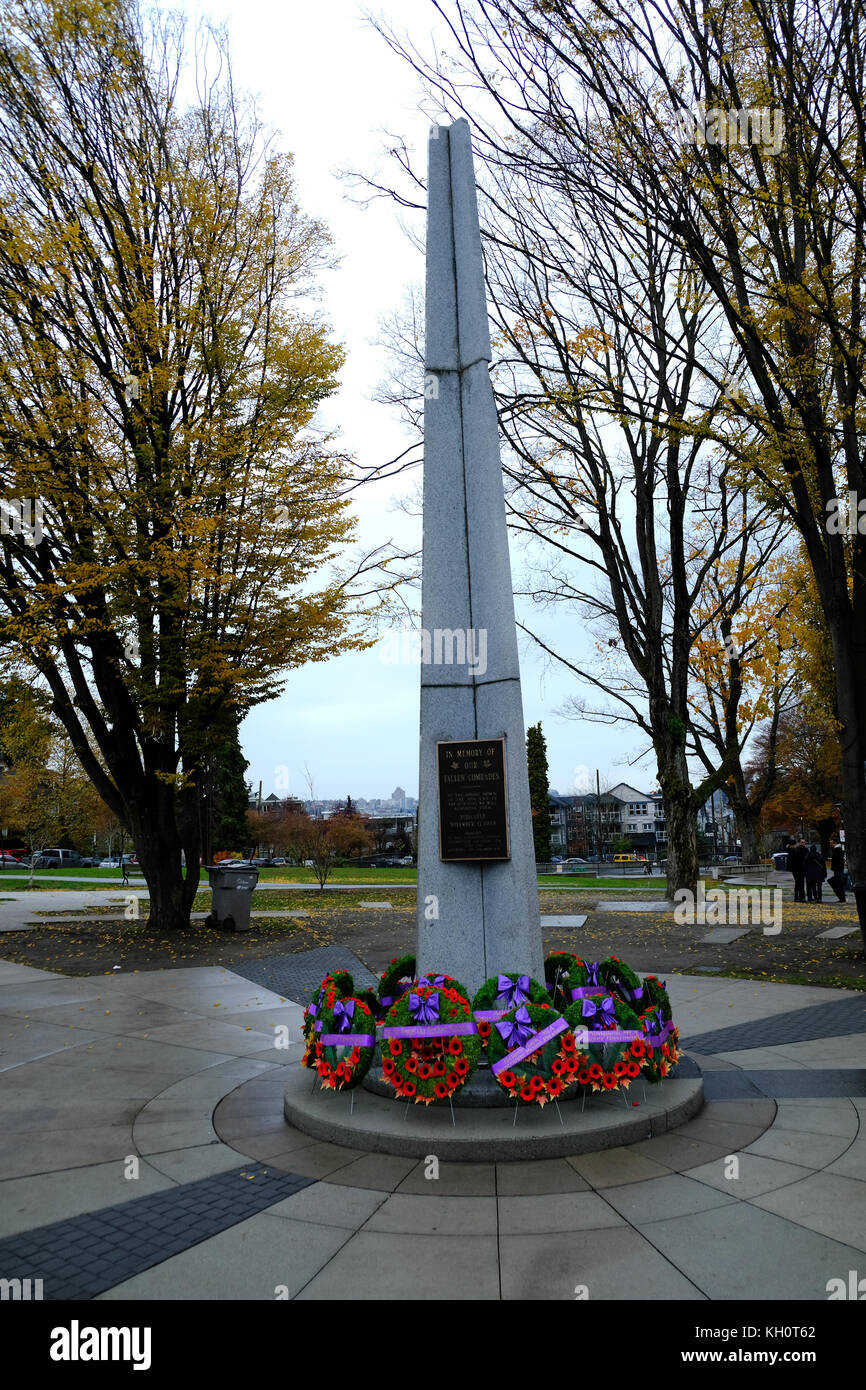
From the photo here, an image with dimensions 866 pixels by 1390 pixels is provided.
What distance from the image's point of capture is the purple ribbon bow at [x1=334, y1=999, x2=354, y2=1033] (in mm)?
5426

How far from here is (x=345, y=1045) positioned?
5.36m

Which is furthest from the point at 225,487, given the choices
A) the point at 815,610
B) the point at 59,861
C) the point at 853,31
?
the point at 59,861

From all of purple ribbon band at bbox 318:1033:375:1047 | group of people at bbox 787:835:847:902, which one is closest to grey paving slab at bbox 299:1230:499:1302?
purple ribbon band at bbox 318:1033:375:1047

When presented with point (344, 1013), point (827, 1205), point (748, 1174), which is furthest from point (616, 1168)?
point (344, 1013)

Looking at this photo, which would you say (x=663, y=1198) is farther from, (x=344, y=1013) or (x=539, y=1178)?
(x=344, y=1013)

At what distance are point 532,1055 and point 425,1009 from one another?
0.66 m

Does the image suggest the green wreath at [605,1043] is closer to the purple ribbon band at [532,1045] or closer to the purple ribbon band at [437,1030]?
the purple ribbon band at [532,1045]

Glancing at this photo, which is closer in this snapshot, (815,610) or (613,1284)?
(613,1284)

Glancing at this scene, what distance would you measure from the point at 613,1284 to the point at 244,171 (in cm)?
1648

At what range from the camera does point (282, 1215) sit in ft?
13.1

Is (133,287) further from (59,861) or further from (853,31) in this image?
(59,861)

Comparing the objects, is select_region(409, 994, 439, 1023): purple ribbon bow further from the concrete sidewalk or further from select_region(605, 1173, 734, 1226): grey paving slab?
select_region(605, 1173, 734, 1226): grey paving slab

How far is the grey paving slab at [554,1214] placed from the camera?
3779 mm

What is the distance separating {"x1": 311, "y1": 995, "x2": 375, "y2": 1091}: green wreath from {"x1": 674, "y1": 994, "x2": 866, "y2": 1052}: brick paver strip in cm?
292
